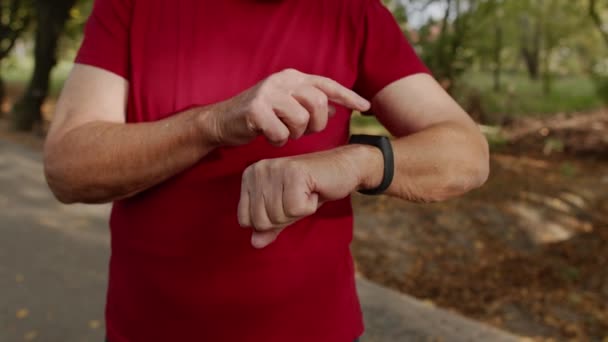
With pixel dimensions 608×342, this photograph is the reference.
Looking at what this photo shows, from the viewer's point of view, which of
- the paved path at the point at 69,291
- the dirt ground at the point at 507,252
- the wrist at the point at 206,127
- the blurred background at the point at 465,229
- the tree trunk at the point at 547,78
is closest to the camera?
the wrist at the point at 206,127

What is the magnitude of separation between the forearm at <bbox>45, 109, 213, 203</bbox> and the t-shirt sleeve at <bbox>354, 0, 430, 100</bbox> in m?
0.46

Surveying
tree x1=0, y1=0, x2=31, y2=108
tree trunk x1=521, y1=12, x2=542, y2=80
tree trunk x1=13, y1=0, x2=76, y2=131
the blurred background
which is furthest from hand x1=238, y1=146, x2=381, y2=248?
tree trunk x1=521, y1=12, x2=542, y2=80

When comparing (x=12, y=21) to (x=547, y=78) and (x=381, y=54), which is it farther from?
(x=547, y=78)

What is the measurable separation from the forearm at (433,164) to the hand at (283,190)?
0.44ft

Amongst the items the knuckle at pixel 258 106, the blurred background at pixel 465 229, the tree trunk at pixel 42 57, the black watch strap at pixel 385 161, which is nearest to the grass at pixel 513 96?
the blurred background at pixel 465 229

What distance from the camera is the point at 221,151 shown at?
140 cm

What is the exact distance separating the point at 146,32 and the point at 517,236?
725 centimetres

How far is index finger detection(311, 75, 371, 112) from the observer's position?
117 centimetres

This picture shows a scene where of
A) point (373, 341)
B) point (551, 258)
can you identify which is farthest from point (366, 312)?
point (551, 258)

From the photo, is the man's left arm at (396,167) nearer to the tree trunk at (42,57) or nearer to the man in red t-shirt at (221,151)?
the man in red t-shirt at (221,151)

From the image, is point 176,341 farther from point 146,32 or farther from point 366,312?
point 366,312

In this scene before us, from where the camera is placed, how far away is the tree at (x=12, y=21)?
47.6ft

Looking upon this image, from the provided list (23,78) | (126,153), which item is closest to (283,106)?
(126,153)

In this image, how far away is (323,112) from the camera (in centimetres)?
115
